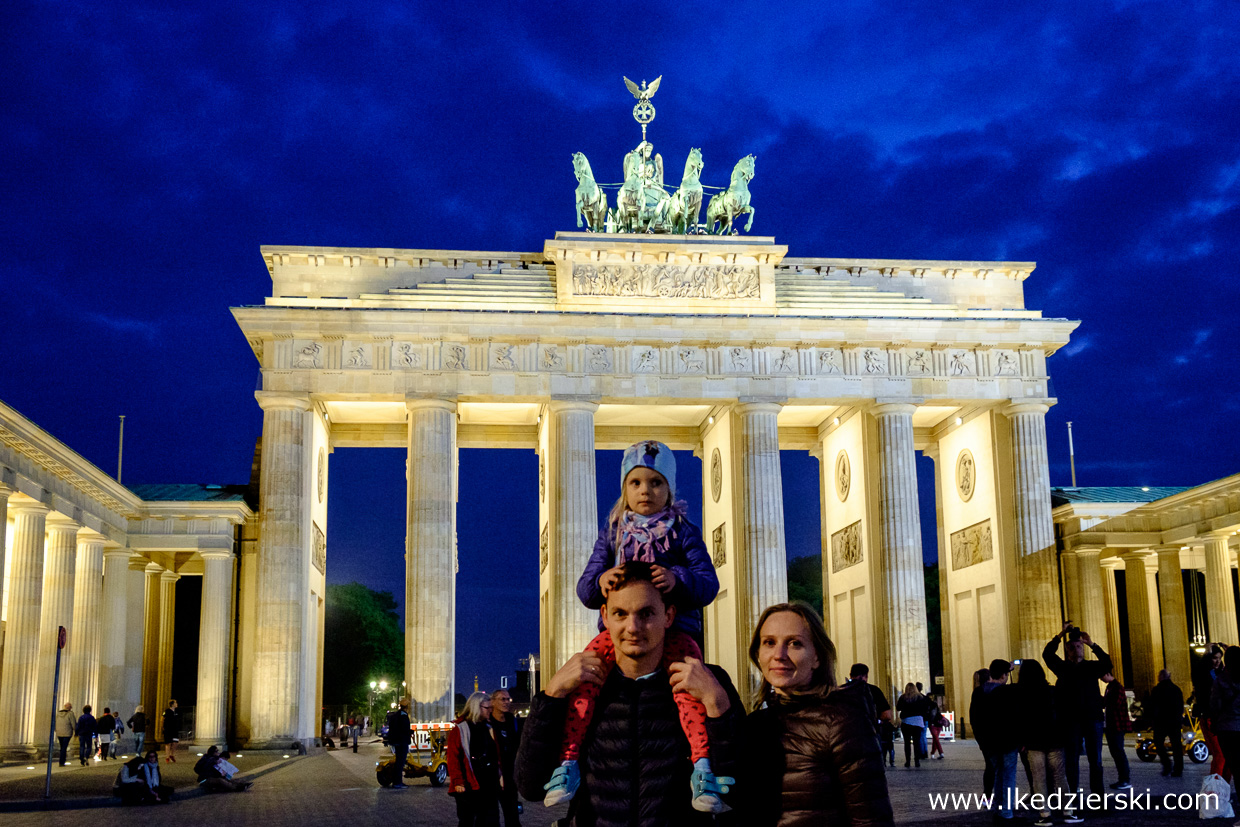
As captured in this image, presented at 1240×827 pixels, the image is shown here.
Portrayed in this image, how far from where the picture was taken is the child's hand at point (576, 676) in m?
4.91

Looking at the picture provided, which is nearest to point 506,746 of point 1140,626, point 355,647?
point 1140,626

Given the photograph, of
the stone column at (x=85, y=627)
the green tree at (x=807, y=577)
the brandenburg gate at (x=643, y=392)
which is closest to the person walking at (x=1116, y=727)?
the brandenburg gate at (x=643, y=392)

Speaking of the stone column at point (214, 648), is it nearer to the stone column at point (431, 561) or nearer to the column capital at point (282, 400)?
the column capital at point (282, 400)

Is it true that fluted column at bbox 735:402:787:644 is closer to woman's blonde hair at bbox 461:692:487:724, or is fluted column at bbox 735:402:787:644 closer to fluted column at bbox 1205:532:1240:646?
fluted column at bbox 1205:532:1240:646

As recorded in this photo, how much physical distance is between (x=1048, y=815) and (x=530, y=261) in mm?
32925

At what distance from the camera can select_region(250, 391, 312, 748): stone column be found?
39.0m

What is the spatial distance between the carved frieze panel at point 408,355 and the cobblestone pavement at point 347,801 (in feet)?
53.5

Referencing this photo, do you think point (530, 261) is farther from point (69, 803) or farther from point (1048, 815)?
point (1048, 815)

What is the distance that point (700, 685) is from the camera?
478cm

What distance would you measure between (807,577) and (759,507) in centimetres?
5820

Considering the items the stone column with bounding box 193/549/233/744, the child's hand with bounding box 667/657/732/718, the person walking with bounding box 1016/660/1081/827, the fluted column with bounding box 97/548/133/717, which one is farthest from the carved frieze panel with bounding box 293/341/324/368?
the child's hand with bounding box 667/657/732/718

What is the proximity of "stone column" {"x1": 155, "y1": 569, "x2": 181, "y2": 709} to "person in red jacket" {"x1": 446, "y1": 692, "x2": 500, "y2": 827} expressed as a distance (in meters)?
39.4

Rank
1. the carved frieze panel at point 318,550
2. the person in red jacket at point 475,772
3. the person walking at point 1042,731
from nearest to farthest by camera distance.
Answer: the person in red jacket at point 475,772, the person walking at point 1042,731, the carved frieze panel at point 318,550

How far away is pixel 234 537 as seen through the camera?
41.9 m
